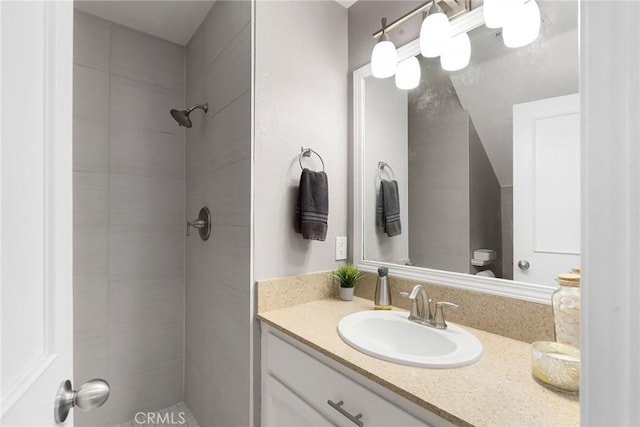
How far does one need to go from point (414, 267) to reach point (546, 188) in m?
0.59

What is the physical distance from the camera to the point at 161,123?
2.00m

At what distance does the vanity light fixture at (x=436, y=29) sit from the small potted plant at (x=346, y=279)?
3.38ft

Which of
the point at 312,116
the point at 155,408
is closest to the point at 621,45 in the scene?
the point at 312,116

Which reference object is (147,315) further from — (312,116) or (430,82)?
(430,82)

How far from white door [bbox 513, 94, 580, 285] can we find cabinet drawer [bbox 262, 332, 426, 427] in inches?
24.8

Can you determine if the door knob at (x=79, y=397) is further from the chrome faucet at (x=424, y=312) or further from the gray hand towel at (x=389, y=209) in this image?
the gray hand towel at (x=389, y=209)

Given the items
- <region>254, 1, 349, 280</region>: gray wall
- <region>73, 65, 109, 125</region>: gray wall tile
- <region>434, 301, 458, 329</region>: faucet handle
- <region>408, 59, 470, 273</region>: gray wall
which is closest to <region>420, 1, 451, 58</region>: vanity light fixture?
<region>408, 59, 470, 273</region>: gray wall

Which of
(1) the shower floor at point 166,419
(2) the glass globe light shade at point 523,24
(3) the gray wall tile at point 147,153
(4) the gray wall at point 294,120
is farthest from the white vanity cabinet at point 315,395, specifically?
(3) the gray wall tile at point 147,153

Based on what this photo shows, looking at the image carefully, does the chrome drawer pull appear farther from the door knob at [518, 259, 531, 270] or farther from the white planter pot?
the door knob at [518, 259, 531, 270]

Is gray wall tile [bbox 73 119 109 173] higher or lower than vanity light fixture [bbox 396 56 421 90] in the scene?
lower

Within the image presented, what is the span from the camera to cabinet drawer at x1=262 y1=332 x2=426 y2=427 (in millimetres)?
810

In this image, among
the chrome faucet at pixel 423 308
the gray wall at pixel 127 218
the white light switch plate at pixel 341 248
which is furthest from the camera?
the gray wall at pixel 127 218

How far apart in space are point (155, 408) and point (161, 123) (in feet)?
5.85

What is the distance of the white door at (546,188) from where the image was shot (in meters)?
0.95
